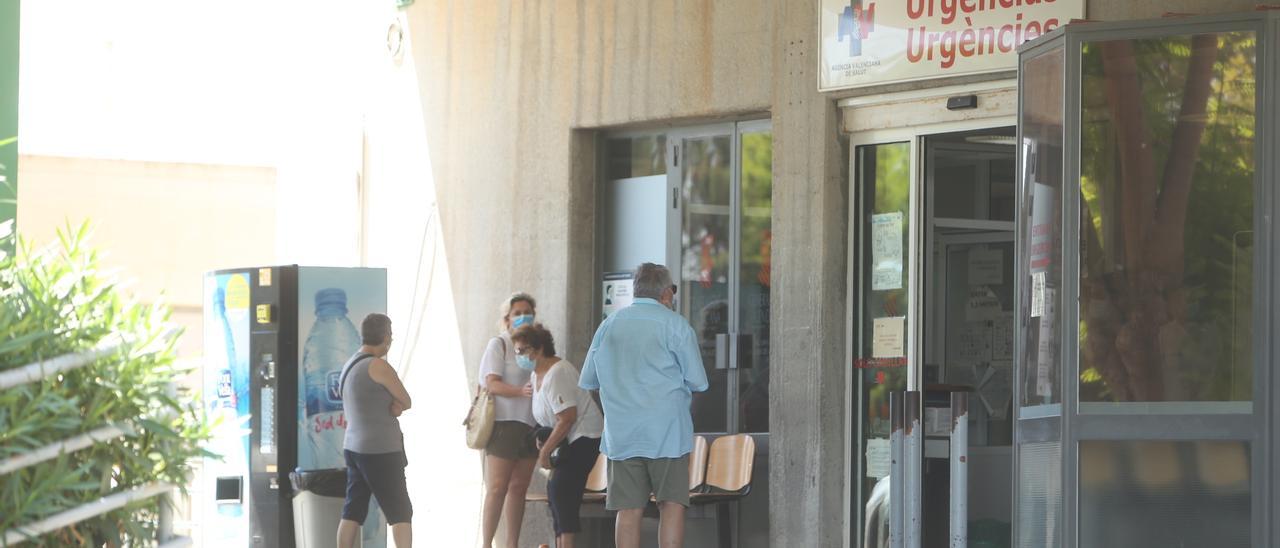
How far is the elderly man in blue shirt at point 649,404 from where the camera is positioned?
812 cm

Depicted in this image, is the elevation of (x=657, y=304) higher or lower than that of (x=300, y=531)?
higher

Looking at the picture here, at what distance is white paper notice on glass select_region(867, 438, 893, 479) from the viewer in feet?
29.5

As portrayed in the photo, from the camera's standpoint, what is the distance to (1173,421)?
6.87 meters

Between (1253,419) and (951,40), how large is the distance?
8.48 feet

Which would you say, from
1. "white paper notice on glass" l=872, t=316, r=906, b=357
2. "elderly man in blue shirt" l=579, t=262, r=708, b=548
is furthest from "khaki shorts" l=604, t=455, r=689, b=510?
"white paper notice on glass" l=872, t=316, r=906, b=357

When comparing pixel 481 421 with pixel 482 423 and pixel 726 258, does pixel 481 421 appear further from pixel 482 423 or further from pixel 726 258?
pixel 726 258

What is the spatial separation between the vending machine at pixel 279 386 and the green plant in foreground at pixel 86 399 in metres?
5.98

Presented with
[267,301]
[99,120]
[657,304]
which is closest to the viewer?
[657,304]

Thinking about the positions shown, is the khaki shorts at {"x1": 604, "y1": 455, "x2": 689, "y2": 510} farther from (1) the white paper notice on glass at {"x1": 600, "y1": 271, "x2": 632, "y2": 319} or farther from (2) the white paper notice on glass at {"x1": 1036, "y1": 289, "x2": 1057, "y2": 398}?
(1) the white paper notice on glass at {"x1": 600, "y1": 271, "x2": 632, "y2": 319}

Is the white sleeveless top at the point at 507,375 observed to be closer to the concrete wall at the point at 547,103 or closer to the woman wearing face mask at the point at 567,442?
the woman wearing face mask at the point at 567,442

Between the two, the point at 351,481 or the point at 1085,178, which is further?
the point at 351,481

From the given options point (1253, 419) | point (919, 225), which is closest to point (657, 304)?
point (919, 225)

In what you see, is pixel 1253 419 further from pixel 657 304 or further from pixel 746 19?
pixel 746 19

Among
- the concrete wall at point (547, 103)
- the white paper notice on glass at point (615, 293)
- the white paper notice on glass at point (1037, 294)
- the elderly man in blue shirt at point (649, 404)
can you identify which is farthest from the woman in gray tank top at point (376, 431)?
the white paper notice on glass at point (1037, 294)
